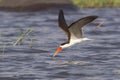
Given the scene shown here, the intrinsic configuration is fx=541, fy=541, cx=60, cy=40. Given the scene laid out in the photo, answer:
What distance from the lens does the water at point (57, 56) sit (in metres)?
9.96

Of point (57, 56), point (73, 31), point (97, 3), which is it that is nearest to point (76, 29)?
point (73, 31)

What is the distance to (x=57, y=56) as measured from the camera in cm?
1234

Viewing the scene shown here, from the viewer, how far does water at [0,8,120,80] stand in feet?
32.7

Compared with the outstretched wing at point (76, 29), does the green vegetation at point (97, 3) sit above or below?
above

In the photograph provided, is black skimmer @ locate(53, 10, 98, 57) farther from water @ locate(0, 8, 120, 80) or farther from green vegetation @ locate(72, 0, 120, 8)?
green vegetation @ locate(72, 0, 120, 8)

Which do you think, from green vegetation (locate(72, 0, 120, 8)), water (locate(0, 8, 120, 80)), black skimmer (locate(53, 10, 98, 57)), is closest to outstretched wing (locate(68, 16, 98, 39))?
black skimmer (locate(53, 10, 98, 57))

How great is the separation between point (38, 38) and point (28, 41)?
839 mm

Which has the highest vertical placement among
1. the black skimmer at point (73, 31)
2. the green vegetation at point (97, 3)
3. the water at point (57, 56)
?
the green vegetation at point (97, 3)

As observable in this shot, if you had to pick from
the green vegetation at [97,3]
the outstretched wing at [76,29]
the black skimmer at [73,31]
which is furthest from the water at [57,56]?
the green vegetation at [97,3]

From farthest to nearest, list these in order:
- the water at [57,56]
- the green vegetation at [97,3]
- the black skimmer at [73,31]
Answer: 1. the green vegetation at [97,3]
2. the black skimmer at [73,31]
3. the water at [57,56]

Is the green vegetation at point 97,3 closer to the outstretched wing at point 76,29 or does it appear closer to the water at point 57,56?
the water at point 57,56

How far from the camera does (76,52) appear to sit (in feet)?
42.7

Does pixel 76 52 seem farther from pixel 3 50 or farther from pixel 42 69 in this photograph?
pixel 42 69

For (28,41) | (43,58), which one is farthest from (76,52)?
(28,41)
